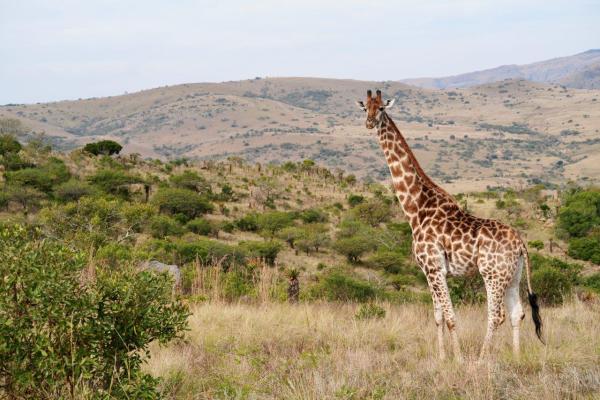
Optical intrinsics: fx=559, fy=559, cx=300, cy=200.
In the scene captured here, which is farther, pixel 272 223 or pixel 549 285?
pixel 272 223

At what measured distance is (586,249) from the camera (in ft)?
90.8

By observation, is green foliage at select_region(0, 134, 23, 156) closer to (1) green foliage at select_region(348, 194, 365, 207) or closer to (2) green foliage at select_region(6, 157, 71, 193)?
(2) green foliage at select_region(6, 157, 71, 193)

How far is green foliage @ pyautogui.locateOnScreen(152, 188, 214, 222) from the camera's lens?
29.6m

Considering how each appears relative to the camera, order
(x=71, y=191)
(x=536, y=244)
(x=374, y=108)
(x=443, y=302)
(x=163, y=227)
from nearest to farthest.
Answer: (x=443, y=302), (x=374, y=108), (x=163, y=227), (x=71, y=191), (x=536, y=244)

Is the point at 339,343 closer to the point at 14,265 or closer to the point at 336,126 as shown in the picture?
the point at 14,265

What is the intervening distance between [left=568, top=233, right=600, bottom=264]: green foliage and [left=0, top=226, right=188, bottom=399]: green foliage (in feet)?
89.6

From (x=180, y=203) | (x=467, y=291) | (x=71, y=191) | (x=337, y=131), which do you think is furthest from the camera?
(x=337, y=131)

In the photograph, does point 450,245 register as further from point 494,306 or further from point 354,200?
point 354,200

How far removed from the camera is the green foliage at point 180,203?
29.6 m

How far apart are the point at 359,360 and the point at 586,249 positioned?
84.2ft

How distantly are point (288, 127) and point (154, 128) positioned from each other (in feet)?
125

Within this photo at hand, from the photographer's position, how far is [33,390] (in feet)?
13.9

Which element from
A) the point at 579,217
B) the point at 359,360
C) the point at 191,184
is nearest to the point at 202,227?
the point at 191,184

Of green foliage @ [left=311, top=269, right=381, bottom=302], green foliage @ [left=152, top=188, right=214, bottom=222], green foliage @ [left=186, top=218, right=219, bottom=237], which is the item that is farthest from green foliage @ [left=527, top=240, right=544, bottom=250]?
green foliage @ [left=152, top=188, right=214, bottom=222]
